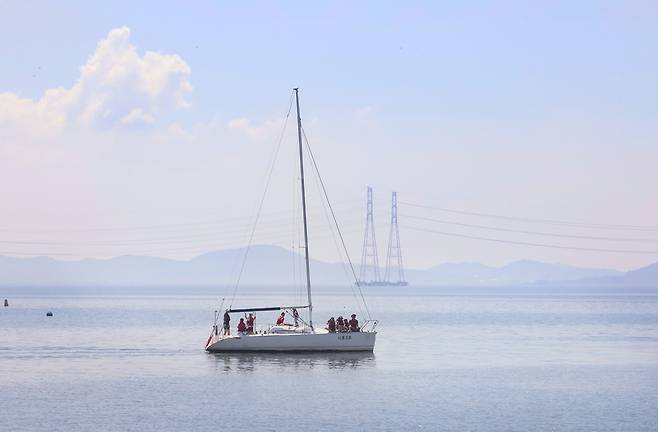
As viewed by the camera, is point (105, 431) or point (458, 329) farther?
point (458, 329)

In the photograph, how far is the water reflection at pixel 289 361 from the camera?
209 ft

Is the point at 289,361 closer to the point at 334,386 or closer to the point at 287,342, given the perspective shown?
the point at 287,342

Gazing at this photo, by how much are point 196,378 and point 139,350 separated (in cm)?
2145

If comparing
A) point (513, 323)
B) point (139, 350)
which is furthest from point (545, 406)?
point (513, 323)

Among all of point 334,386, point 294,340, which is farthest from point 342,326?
point 334,386

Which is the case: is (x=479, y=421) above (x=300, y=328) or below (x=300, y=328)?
below

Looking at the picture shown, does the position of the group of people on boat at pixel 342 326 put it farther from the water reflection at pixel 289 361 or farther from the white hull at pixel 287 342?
the water reflection at pixel 289 361

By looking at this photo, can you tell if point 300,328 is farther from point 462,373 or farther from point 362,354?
point 462,373

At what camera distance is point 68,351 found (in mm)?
78000

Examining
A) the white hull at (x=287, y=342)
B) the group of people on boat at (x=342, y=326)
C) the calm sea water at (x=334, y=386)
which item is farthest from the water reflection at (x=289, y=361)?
the group of people on boat at (x=342, y=326)

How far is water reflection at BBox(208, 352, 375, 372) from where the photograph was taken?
6362cm

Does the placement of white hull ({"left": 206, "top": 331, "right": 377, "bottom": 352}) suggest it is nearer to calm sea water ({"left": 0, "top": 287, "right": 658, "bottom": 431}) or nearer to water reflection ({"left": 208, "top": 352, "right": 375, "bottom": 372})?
water reflection ({"left": 208, "top": 352, "right": 375, "bottom": 372})

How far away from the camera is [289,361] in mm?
66188

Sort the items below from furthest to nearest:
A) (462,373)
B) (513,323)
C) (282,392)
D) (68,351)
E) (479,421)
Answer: (513,323), (68,351), (462,373), (282,392), (479,421)
